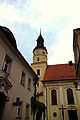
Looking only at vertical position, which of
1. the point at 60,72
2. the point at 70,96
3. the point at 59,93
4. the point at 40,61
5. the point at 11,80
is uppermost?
the point at 40,61

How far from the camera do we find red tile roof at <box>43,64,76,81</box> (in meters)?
27.5

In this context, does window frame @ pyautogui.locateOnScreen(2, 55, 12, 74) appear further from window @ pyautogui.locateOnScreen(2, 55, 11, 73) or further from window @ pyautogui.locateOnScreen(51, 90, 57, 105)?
window @ pyautogui.locateOnScreen(51, 90, 57, 105)

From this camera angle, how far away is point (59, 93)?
83.3ft

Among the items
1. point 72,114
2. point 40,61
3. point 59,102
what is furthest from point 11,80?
point 40,61

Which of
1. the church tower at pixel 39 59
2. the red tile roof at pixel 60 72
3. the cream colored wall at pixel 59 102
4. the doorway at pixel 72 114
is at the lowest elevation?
the doorway at pixel 72 114

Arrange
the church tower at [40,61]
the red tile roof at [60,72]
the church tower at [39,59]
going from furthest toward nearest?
the church tower at [39,59]
the church tower at [40,61]
the red tile roof at [60,72]

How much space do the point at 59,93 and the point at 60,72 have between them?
6264mm

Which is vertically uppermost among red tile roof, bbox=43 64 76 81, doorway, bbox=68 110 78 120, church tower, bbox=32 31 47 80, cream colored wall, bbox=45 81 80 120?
church tower, bbox=32 31 47 80

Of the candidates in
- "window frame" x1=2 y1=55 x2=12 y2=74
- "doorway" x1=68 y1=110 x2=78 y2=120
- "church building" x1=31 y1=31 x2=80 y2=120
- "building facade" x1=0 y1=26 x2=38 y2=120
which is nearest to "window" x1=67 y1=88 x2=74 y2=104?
"church building" x1=31 y1=31 x2=80 y2=120

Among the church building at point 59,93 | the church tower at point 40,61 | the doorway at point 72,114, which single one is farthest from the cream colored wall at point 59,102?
the church tower at point 40,61

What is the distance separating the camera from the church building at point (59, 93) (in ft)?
76.0

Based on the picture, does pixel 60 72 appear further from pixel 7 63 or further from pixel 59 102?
pixel 7 63

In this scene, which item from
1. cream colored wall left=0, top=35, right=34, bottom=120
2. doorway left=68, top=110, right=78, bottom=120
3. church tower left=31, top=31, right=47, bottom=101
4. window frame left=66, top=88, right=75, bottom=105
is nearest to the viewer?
cream colored wall left=0, top=35, right=34, bottom=120

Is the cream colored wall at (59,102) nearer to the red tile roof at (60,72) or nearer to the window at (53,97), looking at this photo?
the window at (53,97)
